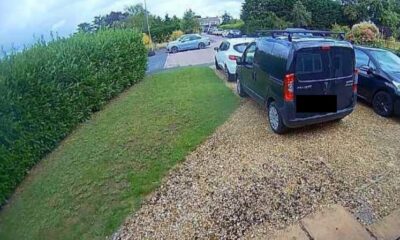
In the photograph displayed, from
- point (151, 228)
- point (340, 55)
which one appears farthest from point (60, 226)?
point (340, 55)

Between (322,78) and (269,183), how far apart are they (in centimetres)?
213

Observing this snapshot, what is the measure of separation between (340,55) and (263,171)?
248 centimetres

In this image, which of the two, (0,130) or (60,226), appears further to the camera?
(0,130)

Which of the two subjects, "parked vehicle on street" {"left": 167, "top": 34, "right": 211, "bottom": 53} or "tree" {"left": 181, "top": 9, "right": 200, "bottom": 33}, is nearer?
"parked vehicle on street" {"left": 167, "top": 34, "right": 211, "bottom": 53}

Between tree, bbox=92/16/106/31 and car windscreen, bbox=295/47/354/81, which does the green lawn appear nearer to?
car windscreen, bbox=295/47/354/81

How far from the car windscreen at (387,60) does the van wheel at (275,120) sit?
2.82 m

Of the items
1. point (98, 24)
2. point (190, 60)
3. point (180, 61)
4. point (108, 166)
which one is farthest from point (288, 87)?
point (98, 24)

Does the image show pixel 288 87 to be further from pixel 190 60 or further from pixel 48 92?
pixel 190 60

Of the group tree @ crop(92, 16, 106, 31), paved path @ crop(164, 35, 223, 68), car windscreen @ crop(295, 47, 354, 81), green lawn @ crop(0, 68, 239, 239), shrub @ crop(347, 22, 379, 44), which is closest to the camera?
green lawn @ crop(0, 68, 239, 239)

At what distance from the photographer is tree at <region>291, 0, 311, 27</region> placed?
35.8 meters

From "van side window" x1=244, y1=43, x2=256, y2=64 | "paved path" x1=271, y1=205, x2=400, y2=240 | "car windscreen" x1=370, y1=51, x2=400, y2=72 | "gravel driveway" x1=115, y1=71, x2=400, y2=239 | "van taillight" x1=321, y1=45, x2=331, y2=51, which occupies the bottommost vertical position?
"paved path" x1=271, y1=205, x2=400, y2=240

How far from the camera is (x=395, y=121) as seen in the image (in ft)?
21.8

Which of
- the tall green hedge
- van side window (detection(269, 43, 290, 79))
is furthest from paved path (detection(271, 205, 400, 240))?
the tall green hedge

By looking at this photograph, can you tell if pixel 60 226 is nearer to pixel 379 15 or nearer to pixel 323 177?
pixel 323 177
